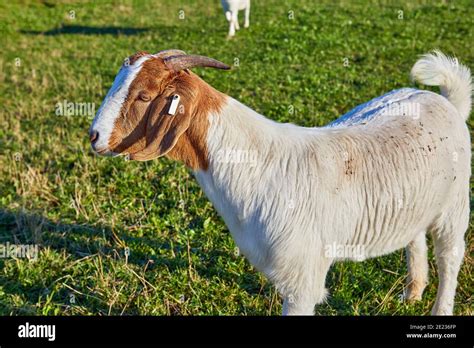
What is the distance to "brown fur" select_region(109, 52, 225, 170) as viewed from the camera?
438cm

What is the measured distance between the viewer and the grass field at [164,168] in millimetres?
6031

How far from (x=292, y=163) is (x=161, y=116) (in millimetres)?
1055

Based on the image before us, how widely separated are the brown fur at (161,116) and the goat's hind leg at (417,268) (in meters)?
2.50

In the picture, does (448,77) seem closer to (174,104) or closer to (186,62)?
(186,62)

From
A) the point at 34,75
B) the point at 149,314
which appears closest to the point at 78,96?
the point at 34,75

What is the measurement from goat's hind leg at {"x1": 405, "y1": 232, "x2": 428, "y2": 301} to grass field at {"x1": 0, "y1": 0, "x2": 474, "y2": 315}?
13 cm

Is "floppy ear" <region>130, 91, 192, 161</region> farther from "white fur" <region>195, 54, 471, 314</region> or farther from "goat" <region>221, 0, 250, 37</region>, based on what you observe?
"goat" <region>221, 0, 250, 37</region>

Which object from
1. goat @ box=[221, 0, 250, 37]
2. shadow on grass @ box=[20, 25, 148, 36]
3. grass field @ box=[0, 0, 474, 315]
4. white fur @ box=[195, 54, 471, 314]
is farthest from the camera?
shadow on grass @ box=[20, 25, 148, 36]

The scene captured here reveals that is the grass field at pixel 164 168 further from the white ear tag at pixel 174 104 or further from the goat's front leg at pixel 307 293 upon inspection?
the white ear tag at pixel 174 104

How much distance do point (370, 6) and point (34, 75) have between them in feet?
35.7

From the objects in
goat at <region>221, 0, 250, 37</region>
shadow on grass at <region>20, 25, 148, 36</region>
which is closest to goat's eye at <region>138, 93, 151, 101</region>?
goat at <region>221, 0, 250, 37</region>

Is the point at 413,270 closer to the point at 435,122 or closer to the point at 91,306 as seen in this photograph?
the point at 435,122

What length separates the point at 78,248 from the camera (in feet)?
22.8

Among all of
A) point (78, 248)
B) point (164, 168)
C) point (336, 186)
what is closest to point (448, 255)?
point (336, 186)
